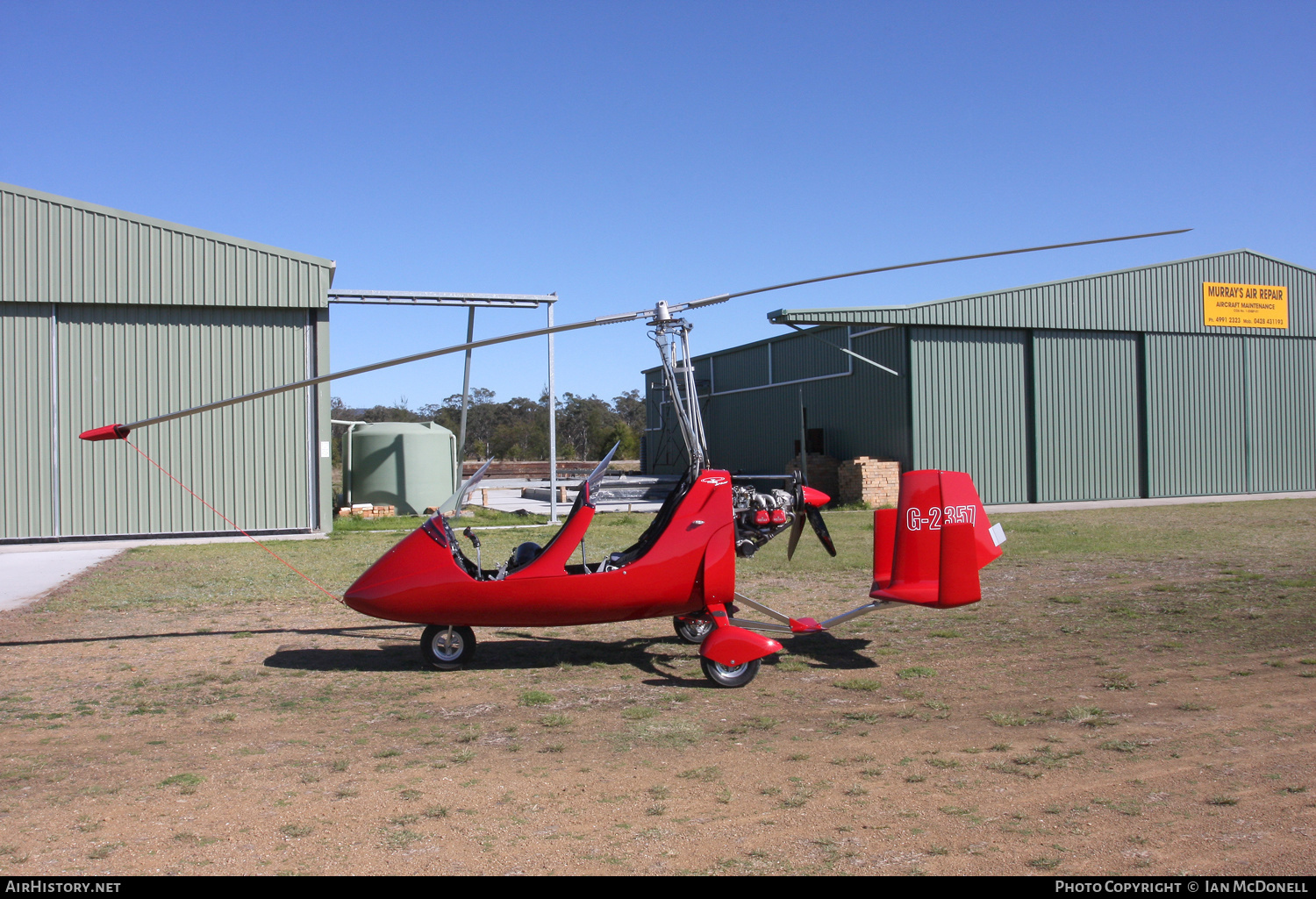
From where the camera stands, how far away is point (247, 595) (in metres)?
9.88

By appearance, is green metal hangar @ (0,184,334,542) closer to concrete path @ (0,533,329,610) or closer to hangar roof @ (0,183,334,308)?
hangar roof @ (0,183,334,308)

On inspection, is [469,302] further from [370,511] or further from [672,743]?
[672,743]

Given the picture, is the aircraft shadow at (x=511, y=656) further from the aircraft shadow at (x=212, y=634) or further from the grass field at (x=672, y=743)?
the aircraft shadow at (x=212, y=634)

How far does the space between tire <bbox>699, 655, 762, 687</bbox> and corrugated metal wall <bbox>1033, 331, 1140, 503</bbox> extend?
19490mm

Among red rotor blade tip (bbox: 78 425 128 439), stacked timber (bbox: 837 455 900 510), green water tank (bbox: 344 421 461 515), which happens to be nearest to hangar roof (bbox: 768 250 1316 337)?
stacked timber (bbox: 837 455 900 510)

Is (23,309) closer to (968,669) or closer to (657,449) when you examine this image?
(968,669)

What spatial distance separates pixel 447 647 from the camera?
6609mm

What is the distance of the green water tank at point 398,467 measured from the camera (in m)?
22.1

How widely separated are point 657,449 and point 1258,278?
23.1 meters

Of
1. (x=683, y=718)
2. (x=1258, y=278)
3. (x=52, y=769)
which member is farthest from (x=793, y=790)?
(x=1258, y=278)

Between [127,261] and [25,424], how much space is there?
3.40m

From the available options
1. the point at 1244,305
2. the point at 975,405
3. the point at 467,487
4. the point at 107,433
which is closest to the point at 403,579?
the point at 467,487

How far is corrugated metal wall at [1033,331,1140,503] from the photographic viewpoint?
23391mm

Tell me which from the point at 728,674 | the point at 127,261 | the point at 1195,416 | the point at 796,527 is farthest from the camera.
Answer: the point at 1195,416
